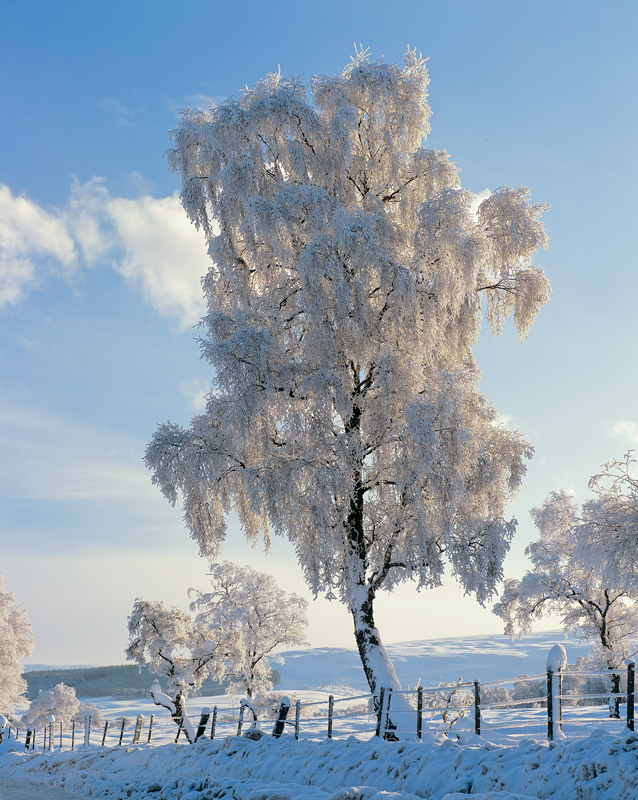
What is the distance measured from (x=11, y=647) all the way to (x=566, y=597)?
3272cm

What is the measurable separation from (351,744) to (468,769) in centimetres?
313

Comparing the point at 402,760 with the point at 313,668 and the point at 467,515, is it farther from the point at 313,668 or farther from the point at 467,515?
the point at 313,668

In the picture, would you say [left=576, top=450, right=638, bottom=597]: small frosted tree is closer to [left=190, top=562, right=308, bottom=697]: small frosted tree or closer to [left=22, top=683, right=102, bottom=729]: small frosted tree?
[left=190, top=562, right=308, bottom=697]: small frosted tree

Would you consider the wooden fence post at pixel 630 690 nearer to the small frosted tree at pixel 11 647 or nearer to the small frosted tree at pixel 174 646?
the small frosted tree at pixel 174 646

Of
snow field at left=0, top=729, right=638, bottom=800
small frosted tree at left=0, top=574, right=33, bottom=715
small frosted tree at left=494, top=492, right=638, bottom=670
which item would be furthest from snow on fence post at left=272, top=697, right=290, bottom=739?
small frosted tree at left=0, top=574, right=33, bottom=715

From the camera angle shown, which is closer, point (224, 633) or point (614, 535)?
point (614, 535)

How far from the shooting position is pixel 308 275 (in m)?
15.5

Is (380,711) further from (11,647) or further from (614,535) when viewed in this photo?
(11,647)

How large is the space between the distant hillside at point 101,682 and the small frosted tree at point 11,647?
24.4 m

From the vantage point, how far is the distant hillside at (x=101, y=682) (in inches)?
2699

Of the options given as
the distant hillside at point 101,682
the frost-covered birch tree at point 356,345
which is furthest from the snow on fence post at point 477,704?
the distant hillside at point 101,682

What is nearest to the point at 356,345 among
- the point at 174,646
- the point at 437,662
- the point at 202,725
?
the point at 202,725

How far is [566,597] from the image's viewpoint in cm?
2972

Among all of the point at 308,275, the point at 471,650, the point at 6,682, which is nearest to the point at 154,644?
the point at 6,682
